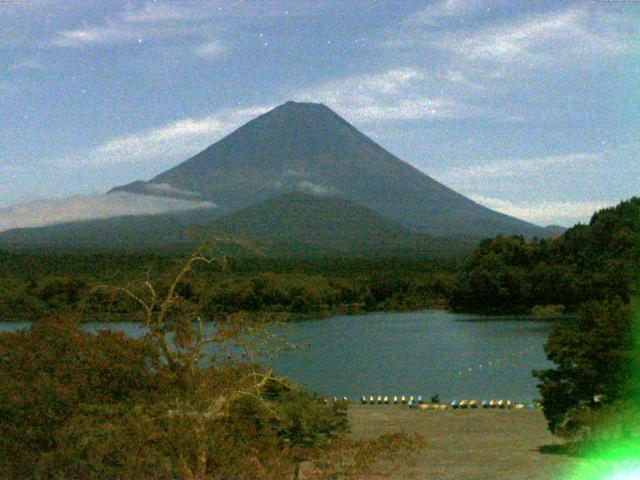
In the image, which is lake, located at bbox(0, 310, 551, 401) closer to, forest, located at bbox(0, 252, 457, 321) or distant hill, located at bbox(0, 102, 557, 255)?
forest, located at bbox(0, 252, 457, 321)

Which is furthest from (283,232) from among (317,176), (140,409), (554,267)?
(140,409)

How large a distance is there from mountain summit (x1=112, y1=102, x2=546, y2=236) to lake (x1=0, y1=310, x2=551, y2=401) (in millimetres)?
87360

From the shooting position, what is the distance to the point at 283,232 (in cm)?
13050

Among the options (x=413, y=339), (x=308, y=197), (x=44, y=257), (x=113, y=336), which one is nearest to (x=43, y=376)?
(x=113, y=336)

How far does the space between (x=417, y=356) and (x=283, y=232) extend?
293 ft

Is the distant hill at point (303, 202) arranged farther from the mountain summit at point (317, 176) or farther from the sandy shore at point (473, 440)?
the sandy shore at point (473, 440)

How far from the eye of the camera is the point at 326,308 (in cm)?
6500

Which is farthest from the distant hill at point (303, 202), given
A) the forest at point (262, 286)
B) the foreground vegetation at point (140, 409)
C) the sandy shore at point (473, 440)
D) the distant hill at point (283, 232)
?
the foreground vegetation at point (140, 409)

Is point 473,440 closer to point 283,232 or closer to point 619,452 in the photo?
point 619,452

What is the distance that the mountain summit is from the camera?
510 ft

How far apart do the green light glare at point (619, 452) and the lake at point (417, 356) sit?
9.86m

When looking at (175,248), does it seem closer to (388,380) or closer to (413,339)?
(413,339)

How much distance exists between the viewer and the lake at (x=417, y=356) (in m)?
31.5

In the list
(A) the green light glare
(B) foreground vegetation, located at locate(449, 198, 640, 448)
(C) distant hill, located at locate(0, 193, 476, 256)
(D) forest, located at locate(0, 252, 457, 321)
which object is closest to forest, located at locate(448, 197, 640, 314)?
(B) foreground vegetation, located at locate(449, 198, 640, 448)
